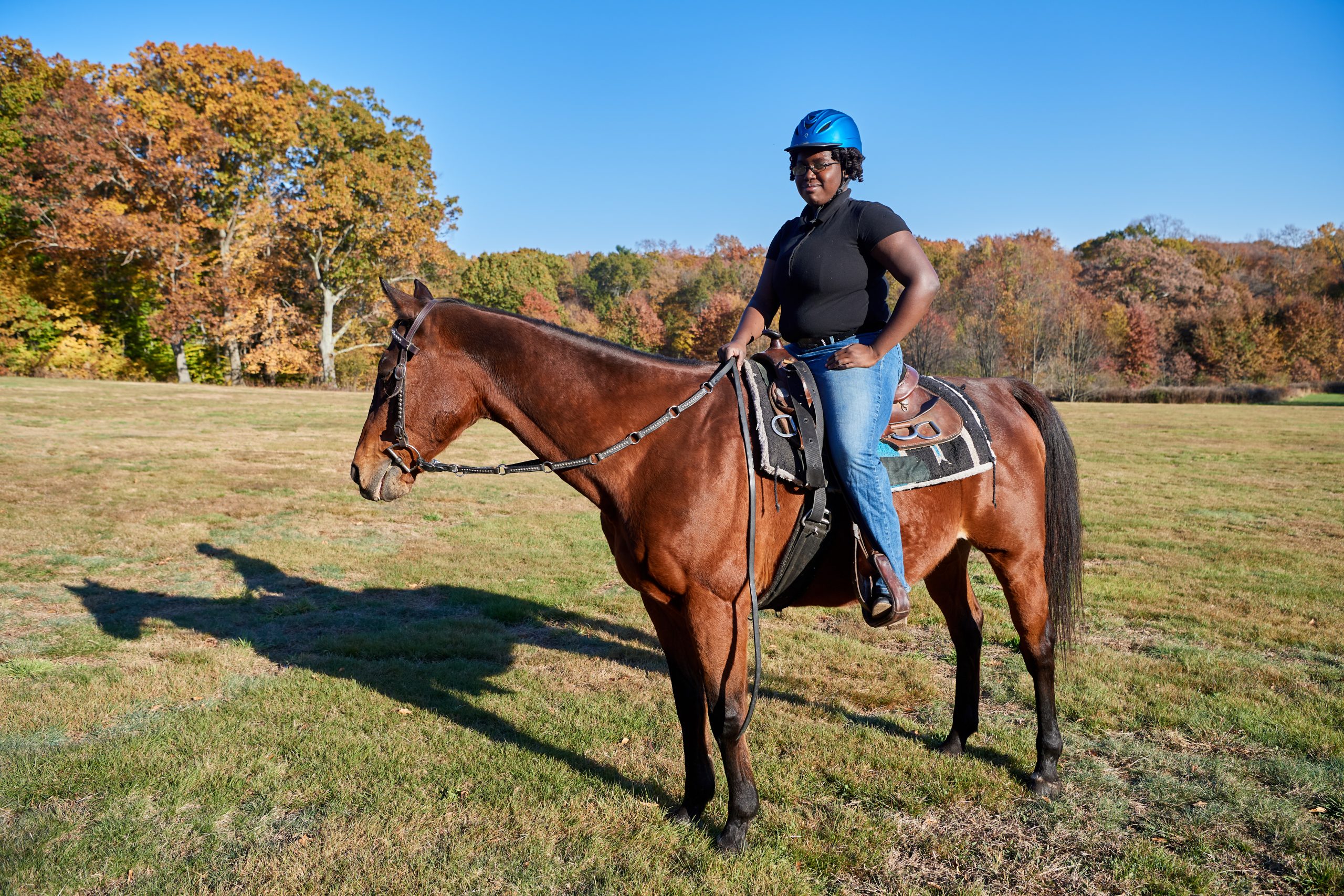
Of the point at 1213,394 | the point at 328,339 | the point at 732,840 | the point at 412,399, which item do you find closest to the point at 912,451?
the point at 732,840

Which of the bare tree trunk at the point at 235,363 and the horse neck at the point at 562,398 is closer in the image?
the horse neck at the point at 562,398

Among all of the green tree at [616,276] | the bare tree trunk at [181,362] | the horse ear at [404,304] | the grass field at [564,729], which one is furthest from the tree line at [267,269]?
the horse ear at [404,304]

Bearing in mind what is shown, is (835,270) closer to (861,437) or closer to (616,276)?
(861,437)

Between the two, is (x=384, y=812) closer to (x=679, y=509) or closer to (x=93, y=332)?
(x=679, y=509)

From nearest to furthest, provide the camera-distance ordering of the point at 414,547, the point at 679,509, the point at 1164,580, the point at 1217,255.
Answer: the point at 679,509 < the point at 1164,580 < the point at 414,547 < the point at 1217,255

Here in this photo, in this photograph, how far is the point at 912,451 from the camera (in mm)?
4020

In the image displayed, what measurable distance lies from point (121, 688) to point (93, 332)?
3878 centimetres

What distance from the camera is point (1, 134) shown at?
33688 millimetres

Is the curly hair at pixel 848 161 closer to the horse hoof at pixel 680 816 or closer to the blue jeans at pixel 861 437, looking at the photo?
the blue jeans at pixel 861 437

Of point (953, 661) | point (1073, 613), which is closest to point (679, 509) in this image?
point (1073, 613)

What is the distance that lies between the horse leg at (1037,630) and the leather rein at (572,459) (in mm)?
1742

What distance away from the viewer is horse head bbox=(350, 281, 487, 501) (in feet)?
11.3

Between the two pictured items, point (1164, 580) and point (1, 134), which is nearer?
point (1164, 580)

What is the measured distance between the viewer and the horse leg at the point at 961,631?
468 cm
